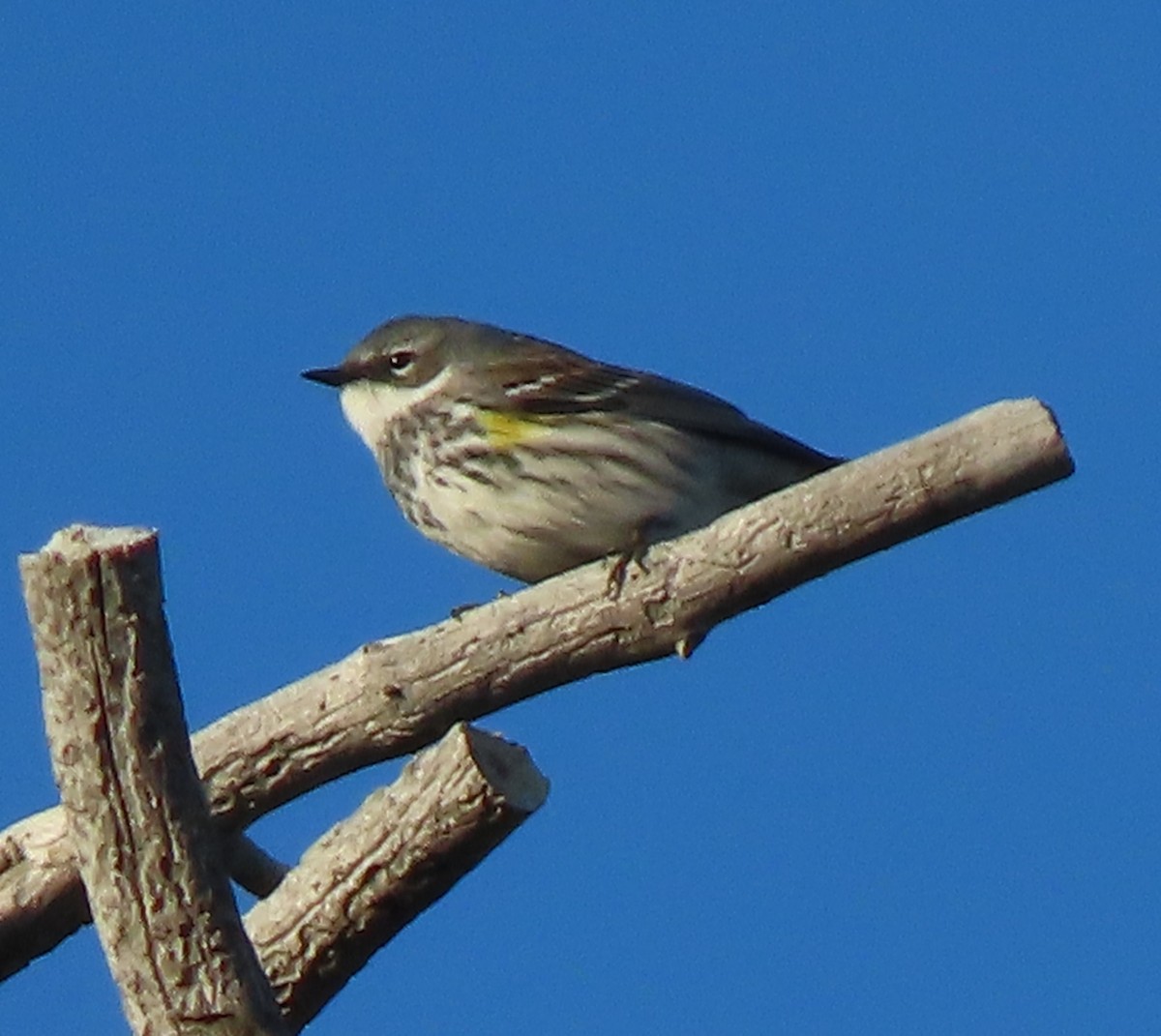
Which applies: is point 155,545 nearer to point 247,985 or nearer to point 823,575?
point 247,985

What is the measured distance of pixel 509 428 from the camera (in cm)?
1101

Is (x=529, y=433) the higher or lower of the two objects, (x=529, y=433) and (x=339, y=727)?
the higher

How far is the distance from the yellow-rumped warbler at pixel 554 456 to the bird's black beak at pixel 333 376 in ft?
1.01

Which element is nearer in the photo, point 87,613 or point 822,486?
point 87,613

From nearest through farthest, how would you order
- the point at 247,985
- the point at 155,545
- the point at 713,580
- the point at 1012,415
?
the point at 155,545 < the point at 247,985 < the point at 1012,415 < the point at 713,580

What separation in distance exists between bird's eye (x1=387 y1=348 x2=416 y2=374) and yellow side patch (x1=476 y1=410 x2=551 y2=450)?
86 cm

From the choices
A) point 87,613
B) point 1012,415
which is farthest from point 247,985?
point 1012,415

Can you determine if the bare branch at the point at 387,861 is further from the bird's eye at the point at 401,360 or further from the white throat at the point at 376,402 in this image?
the bird's eye at the point at 401,360

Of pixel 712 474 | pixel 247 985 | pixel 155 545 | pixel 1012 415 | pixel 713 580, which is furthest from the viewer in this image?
pixel 712 474

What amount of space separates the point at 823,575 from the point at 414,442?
3912 millimetres

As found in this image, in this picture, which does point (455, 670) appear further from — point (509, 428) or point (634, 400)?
point (634, 400)

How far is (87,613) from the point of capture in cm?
545

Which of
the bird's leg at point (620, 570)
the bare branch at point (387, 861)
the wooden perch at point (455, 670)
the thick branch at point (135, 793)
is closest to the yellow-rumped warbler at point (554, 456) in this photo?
the bird's leg at point (620, 570)

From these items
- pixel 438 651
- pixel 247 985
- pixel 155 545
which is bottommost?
pixel 247 985
